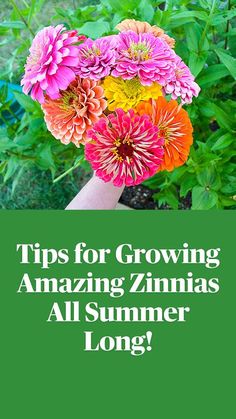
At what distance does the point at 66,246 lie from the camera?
1016 mm

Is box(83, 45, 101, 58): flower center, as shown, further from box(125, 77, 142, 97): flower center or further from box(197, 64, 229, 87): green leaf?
box(197, 64, 229, 87): green leaf

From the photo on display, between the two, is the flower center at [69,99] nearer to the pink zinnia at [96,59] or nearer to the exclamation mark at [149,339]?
the pink zinnia at [96,59]

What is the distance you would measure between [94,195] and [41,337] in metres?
0.35

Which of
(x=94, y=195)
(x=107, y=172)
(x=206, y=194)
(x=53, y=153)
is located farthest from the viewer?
(x=53, y=153)

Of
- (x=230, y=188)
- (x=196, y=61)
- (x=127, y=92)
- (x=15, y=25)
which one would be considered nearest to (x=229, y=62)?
(x=196, y=61)

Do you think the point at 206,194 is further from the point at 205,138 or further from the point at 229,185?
the point at 205,138

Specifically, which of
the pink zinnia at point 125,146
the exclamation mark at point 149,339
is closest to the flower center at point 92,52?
the pink zinnia at point 125,146

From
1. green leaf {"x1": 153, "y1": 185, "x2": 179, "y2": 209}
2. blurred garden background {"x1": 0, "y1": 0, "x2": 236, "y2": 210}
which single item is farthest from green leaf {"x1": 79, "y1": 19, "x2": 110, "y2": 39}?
green leaf {"x1": 153, "y1": 185, "x2": 179, "y2": 209}

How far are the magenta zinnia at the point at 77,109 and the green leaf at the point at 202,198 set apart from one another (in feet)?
1.50

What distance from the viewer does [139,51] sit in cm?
95

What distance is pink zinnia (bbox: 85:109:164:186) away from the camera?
2.99 ft

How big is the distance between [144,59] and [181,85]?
3.5 inches

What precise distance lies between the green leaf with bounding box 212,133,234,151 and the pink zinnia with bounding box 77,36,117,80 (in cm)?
44

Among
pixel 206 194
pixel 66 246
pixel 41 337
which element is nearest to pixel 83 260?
pixel 66 246
